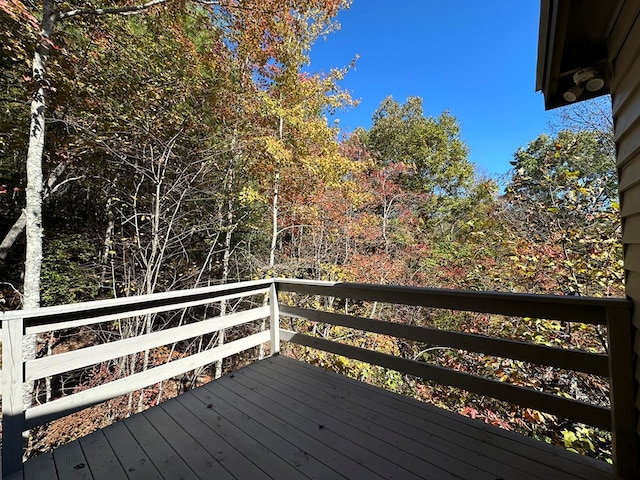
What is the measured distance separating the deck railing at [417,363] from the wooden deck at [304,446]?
22 cm

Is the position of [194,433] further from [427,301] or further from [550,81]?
[550,81]

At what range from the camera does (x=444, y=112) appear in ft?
38.1

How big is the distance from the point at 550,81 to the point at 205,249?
5.50 meters

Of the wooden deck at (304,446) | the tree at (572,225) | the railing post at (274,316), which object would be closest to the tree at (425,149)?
the tree at (572,225)

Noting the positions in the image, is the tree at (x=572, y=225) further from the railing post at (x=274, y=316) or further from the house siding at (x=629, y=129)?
the railing post at (x=274, y=316)

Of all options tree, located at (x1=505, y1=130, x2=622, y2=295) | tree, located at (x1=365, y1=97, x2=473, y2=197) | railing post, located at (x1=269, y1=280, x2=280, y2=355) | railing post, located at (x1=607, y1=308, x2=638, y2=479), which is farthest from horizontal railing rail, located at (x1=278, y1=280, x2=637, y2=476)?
tree, located at (x1=365, y1=97, x2=473, y2=197)

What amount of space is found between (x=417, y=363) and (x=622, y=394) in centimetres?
107

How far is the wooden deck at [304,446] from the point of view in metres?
1.42

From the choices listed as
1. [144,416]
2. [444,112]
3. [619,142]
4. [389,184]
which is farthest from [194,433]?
[444,112]

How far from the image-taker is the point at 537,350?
162cm

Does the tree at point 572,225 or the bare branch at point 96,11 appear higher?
the bare branch at point 96,11

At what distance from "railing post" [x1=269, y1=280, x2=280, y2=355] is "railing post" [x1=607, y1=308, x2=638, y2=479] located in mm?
2513

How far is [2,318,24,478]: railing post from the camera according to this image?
1.41m

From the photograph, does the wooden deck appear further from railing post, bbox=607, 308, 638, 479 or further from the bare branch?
the bare branch
